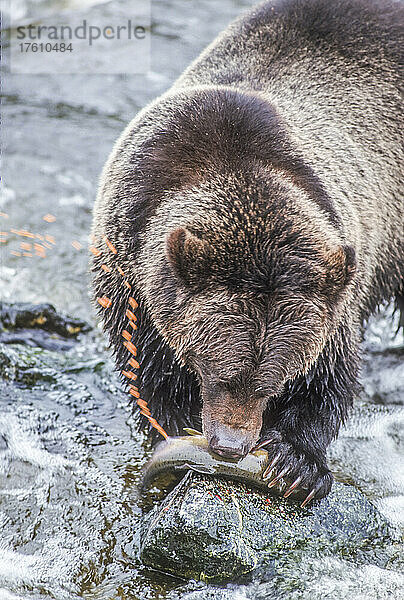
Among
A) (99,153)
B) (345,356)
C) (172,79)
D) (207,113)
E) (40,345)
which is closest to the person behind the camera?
(207,113)

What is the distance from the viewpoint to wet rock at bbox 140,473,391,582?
585cm

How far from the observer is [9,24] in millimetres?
16594

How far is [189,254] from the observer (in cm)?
550

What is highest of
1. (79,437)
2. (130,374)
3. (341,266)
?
(341,266)

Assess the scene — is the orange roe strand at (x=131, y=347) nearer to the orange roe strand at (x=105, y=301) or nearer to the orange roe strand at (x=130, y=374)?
the orange roe strand at (x=130, y=374)

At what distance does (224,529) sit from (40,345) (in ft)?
13.0

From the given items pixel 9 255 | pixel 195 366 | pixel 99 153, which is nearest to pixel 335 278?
pixel 195 366

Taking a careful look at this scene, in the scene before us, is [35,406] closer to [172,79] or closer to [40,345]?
[40,345]

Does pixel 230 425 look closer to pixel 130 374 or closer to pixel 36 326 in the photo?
pixel 130 374

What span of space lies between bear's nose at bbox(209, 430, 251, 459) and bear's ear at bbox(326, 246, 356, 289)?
4.00ft

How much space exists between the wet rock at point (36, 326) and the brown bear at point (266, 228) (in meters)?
2.19

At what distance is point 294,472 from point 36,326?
404cm

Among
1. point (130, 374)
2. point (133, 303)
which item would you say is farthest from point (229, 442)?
point (130, 374)

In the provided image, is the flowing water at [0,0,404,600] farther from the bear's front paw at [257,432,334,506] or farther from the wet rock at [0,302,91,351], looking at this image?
the bear's front paw at [257,432,334,506]
